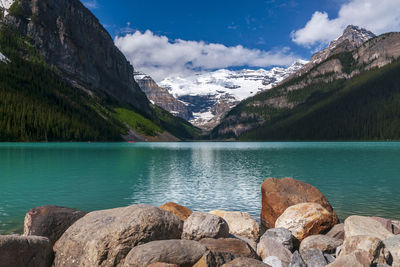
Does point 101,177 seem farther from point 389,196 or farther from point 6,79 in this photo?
point 6,79

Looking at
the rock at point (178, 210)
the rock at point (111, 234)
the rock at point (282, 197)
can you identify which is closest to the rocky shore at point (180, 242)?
the rock at point (111, 234)

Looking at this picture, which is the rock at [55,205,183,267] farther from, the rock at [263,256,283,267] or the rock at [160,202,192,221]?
the rock at [160,202,192,221]

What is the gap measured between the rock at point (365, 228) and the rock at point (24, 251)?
12.3 metres

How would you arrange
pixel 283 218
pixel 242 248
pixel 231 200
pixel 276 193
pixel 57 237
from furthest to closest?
1. pixel 231 200
2. pixel 276 193
3. pixel 283 218
4. pixel 57 237
5. pixel 242 248

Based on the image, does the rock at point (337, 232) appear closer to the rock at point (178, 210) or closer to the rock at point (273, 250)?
the rock at point (273, 250)

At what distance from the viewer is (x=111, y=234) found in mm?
10359

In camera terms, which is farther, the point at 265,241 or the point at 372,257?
the point at 265,241

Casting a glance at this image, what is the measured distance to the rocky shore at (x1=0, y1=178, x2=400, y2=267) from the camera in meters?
9.44

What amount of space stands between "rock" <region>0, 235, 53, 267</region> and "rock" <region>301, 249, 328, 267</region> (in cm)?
973

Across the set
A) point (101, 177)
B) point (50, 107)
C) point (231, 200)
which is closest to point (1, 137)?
point (50, 107)

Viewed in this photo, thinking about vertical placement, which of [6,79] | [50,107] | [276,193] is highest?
[6,79]

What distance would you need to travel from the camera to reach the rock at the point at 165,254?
360 inches

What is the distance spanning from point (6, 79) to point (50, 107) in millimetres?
29740

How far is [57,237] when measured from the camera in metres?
13.1
